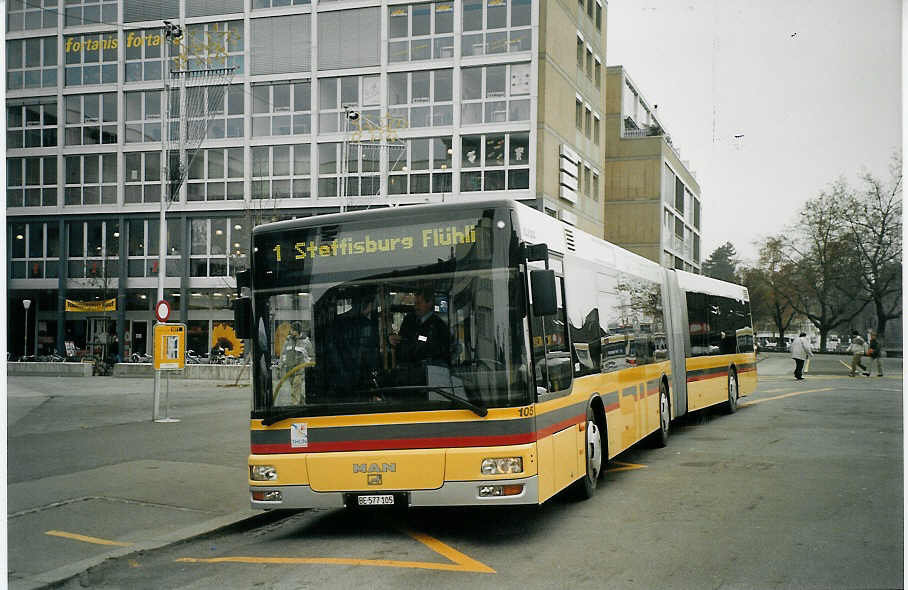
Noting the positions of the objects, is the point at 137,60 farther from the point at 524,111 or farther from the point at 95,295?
the point at 524,111

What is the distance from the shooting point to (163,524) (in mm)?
8180

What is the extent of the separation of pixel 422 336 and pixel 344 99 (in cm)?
1652

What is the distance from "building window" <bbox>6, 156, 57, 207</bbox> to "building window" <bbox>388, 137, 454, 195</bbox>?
27.0ft

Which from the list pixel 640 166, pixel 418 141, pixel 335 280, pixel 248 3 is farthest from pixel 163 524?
pixel 640 166

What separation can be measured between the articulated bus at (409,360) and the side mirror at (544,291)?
0.05 ft

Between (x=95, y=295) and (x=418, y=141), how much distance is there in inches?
390

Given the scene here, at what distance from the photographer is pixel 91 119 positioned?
70.2 ft

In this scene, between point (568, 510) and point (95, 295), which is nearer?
point (568, 510)

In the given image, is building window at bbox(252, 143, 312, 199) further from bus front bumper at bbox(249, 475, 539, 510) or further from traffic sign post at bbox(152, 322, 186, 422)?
bus front bumper at bbox(249, 475, 539, 510)

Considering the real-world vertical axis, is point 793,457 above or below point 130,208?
below

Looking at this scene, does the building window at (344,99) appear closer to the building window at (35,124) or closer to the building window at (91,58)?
the building window at (91,58)

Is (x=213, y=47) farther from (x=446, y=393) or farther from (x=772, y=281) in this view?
(x=772, y=281)

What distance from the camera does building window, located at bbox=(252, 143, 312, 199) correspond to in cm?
2517

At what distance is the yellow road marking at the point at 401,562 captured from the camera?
6477 millimetres
